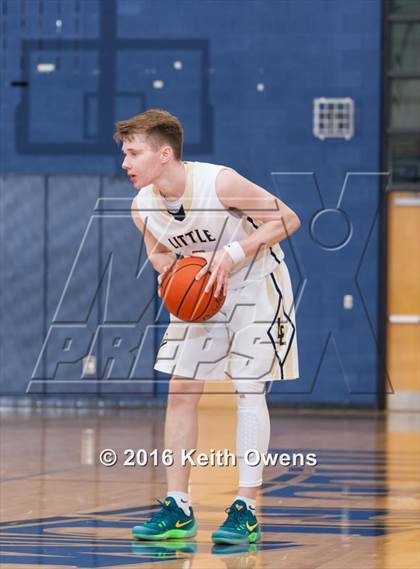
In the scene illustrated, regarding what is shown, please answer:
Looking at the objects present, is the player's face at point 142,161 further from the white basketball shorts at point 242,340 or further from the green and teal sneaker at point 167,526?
the green and teal sneaker at point 167,526

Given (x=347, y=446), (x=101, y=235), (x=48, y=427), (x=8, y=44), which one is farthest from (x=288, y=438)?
(x=8, y=44)

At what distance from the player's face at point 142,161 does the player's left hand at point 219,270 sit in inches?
17.4

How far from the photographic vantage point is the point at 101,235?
1633cm

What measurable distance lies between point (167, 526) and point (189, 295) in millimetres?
974

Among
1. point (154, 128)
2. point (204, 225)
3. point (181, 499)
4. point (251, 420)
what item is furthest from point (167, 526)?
point (154, 128)

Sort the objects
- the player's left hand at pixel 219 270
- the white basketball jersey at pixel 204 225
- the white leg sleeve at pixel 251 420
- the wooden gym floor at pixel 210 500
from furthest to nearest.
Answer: the white basketball jersey at pixel 204 225 < the white leg sleeve at pixel 251 420 < the player's left hand at pixel 219 270 < the wooden gym floor at pixel 210 500

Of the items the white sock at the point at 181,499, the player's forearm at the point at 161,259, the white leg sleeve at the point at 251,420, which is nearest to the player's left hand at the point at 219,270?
the player's forearm at the point at 161,259

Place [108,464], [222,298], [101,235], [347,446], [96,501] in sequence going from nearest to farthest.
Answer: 1. [222,298]
2. [96,501]
3. [108,464]
4. [347,446]
5. [101,235]

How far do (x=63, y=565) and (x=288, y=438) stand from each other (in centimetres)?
690

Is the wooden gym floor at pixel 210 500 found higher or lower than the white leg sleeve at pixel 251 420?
Answer: lower

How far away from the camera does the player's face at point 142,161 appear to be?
6.28 meters

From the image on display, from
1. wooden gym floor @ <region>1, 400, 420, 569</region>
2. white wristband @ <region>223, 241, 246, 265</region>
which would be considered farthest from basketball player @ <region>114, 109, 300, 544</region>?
wooden gym floor @ <region>1, 400, 420, 569</region>

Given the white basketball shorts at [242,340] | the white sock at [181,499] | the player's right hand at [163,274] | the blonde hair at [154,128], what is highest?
the blonde hair at [154,128]

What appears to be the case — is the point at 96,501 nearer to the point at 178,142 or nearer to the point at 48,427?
the point at 178,142
